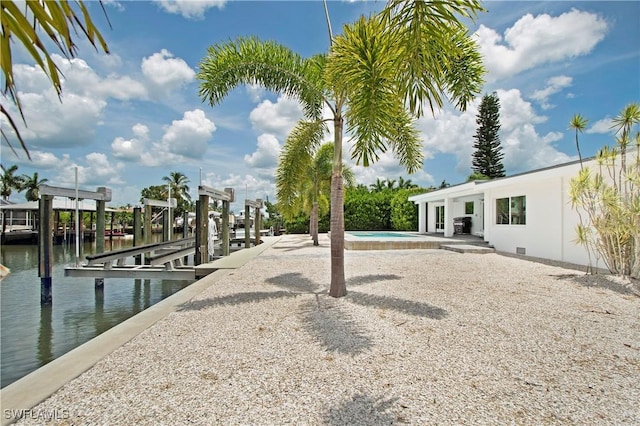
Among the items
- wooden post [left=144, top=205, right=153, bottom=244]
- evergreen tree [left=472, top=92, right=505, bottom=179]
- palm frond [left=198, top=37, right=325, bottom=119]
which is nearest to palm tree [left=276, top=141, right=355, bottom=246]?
palm frond [left=198, top=37, right=325, bottom=119]

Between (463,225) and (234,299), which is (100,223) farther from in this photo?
(463,225)

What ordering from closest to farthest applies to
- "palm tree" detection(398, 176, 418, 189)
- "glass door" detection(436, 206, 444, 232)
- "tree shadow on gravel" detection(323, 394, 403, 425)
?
"tree shadow on gravel" detection(323, 394, 403, 425) → "glass door" detection(436, 206, 444, 232) → "palm tree" detection(398, 176, 418, 189)

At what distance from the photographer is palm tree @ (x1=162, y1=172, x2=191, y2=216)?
52.8 meters

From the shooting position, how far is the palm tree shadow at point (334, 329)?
3857 mm

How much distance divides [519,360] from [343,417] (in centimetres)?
210

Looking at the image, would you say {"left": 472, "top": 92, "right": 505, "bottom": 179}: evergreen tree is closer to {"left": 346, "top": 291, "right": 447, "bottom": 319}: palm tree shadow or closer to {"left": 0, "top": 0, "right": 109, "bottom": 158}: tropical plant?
{"left": 346, "top": 291, "right": 447, "bottom": 319}: palm tree shadow

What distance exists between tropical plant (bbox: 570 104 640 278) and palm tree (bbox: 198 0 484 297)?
4.06 metres

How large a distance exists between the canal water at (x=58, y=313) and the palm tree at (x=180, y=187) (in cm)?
4274

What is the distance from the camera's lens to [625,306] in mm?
5660

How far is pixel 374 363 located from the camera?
343 cm

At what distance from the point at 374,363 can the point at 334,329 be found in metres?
1.03

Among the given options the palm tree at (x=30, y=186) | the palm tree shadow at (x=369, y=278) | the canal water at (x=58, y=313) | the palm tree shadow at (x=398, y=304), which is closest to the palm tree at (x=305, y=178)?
the palm tree shadow at (x=369, y=278)

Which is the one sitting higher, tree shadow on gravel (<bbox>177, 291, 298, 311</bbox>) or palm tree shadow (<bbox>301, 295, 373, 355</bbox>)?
tree shadow on gravel (<bbox>177, 291, 298, 311</bbox>)

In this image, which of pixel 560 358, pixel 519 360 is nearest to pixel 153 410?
pixel 519 360
